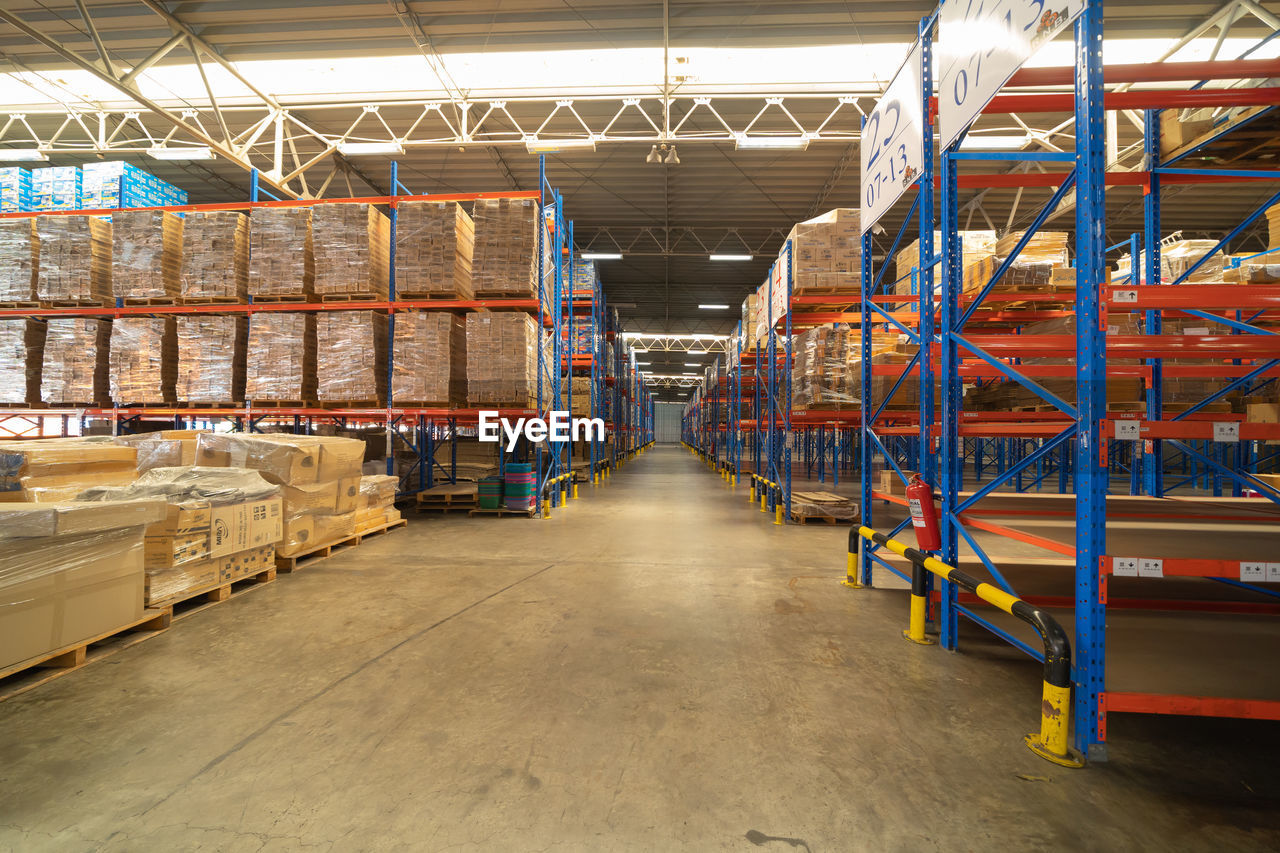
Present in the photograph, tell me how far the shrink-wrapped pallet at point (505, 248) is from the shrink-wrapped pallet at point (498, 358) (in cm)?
43

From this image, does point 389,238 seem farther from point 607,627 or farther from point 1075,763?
point 1075,763

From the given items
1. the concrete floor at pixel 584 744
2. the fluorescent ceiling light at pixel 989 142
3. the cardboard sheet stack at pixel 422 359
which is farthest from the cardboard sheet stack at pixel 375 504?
the fluorescent ceiling light at pixel 989 142

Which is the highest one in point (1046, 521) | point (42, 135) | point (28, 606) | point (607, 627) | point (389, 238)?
point (42, 135)

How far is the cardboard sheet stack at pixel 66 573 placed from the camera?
2789 mm

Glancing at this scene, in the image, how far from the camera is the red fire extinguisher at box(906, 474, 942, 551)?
11.4 ft

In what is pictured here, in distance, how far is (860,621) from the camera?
392cm

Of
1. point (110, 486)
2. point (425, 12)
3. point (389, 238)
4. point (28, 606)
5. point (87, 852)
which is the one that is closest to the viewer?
point (87, 852)

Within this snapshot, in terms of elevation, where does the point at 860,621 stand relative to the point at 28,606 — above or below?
below

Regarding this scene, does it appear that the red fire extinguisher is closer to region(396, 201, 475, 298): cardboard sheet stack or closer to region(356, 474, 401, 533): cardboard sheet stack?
region(356, 474, 401, 533): cardboard sheet stack

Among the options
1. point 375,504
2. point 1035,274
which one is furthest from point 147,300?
point 1035,274

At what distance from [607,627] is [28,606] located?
3194 millimetres

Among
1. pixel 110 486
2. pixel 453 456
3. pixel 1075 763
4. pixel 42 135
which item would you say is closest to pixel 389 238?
pixel 453 456

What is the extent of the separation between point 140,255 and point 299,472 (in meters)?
6.01

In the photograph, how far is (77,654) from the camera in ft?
10.1
